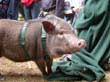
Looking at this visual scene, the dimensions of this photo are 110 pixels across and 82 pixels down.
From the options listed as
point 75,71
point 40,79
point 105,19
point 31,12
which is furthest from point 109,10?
point 31,12

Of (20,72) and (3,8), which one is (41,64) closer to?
(20,72)

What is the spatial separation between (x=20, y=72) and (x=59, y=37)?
A: 1.14 metres

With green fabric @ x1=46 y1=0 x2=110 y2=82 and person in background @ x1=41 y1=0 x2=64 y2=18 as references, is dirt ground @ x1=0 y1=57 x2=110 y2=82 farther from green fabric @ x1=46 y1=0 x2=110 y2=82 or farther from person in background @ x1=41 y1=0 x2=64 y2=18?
person in background @ x1=41 y1=0 x2=64 y2=18

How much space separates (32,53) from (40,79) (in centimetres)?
43

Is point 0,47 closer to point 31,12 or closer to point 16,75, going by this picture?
point 16,75

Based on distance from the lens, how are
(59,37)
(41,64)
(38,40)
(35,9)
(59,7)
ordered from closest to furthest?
(59,37) < (38,40) < (41,64) < (59,7) < (35,9)

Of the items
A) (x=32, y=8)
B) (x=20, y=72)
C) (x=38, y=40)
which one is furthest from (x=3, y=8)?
(x=38, y=40)

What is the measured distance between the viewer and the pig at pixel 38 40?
514 centimetres

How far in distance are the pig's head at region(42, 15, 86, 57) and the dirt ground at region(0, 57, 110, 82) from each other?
58cm

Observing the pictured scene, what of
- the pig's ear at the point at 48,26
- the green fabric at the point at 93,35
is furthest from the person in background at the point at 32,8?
the pig's ear at the point at 48,26

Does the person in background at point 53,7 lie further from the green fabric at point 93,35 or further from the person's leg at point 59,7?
the green fabric at point 93,35

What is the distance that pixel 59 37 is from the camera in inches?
203

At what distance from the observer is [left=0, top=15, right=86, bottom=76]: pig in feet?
16.9

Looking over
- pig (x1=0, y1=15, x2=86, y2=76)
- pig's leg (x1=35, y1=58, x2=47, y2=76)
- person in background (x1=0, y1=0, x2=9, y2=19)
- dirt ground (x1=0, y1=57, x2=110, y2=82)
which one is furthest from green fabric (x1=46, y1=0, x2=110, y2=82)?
person in background (x1=0, y1=0, x2=9, y2=19)
